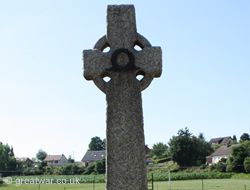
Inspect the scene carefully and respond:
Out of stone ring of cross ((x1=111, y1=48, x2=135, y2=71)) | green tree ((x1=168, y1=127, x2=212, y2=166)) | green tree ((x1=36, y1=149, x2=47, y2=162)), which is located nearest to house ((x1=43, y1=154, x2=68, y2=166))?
green tree ((x1=36, y1=149, x2=47, y2=162))

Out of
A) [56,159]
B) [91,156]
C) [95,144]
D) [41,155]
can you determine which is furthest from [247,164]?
[41,155]

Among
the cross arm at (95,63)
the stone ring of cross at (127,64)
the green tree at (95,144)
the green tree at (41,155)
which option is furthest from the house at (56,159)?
the stone ring of cross at (127,64)

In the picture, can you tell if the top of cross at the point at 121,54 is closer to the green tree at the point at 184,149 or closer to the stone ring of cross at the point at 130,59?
the stone ring of cross at the point at 130,59

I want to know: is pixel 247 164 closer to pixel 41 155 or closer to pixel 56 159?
pixel 56 159

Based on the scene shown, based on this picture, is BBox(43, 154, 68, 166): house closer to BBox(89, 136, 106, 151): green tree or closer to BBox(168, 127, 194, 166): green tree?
BBox(89, 136, 106, 151): green tree

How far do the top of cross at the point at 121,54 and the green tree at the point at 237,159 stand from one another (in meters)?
55.1

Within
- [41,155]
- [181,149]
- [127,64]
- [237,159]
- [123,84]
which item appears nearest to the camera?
[123,84]

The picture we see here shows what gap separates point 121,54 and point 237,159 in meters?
55.4

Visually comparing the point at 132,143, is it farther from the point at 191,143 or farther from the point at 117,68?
the point at 191,143

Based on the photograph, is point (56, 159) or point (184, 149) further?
point (56, 159)

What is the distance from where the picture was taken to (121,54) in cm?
525

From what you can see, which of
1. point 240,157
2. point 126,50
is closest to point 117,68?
point 126,50

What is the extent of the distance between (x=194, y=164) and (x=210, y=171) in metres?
11.0

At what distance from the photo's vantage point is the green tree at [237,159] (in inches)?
2197
